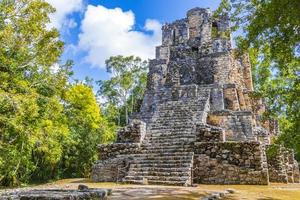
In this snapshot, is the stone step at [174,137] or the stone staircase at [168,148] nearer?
the stone staircase at [168,148]

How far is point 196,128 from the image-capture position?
36.1 feet

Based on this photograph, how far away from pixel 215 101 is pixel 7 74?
28.8ft

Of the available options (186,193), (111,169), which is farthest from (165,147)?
(186,193)

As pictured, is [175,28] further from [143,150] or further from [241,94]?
[143,150]

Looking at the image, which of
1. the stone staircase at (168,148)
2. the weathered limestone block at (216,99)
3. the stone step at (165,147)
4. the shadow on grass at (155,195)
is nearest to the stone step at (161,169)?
the stone staircase at (168,148)

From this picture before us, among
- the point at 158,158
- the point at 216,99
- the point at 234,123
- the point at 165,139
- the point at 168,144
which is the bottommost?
the point at 158,158

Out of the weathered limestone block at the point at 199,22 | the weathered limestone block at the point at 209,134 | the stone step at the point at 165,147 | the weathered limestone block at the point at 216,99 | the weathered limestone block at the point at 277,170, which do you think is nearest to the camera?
the weathered limestone block at the point at 209,134

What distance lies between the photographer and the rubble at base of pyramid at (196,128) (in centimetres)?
980

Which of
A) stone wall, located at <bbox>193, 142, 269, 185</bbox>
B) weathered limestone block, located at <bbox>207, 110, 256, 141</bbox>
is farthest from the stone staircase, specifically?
weathered limestone block, located at <bbox>207, 110, 256, 141</bbox>

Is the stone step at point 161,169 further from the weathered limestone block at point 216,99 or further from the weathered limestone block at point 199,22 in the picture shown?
the weathered limestone block at point 199,22

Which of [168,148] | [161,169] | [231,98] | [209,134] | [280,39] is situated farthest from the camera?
[231,98]

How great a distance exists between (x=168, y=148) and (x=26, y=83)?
5218 mm

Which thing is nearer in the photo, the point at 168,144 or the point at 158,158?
the point at 158,158

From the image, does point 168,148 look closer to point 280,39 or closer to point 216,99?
point 216,99
